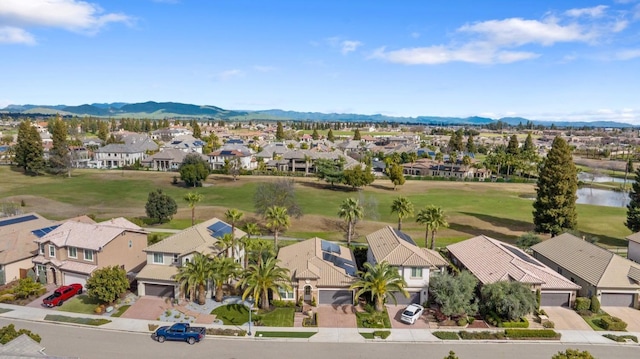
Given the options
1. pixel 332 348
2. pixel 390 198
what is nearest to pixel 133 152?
pixel 390 198

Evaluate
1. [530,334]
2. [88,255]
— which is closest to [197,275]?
[88,255]

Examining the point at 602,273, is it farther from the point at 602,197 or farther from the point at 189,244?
the point at 602,197

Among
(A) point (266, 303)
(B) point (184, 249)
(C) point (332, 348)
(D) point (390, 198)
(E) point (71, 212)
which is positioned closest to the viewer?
(C) point (332, 348)

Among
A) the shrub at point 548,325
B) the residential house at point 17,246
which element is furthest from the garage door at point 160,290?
the shrub at point 548,325

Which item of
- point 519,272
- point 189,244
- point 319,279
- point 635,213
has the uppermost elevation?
point 635,213

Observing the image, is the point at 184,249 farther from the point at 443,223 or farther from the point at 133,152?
the point at 133,152
